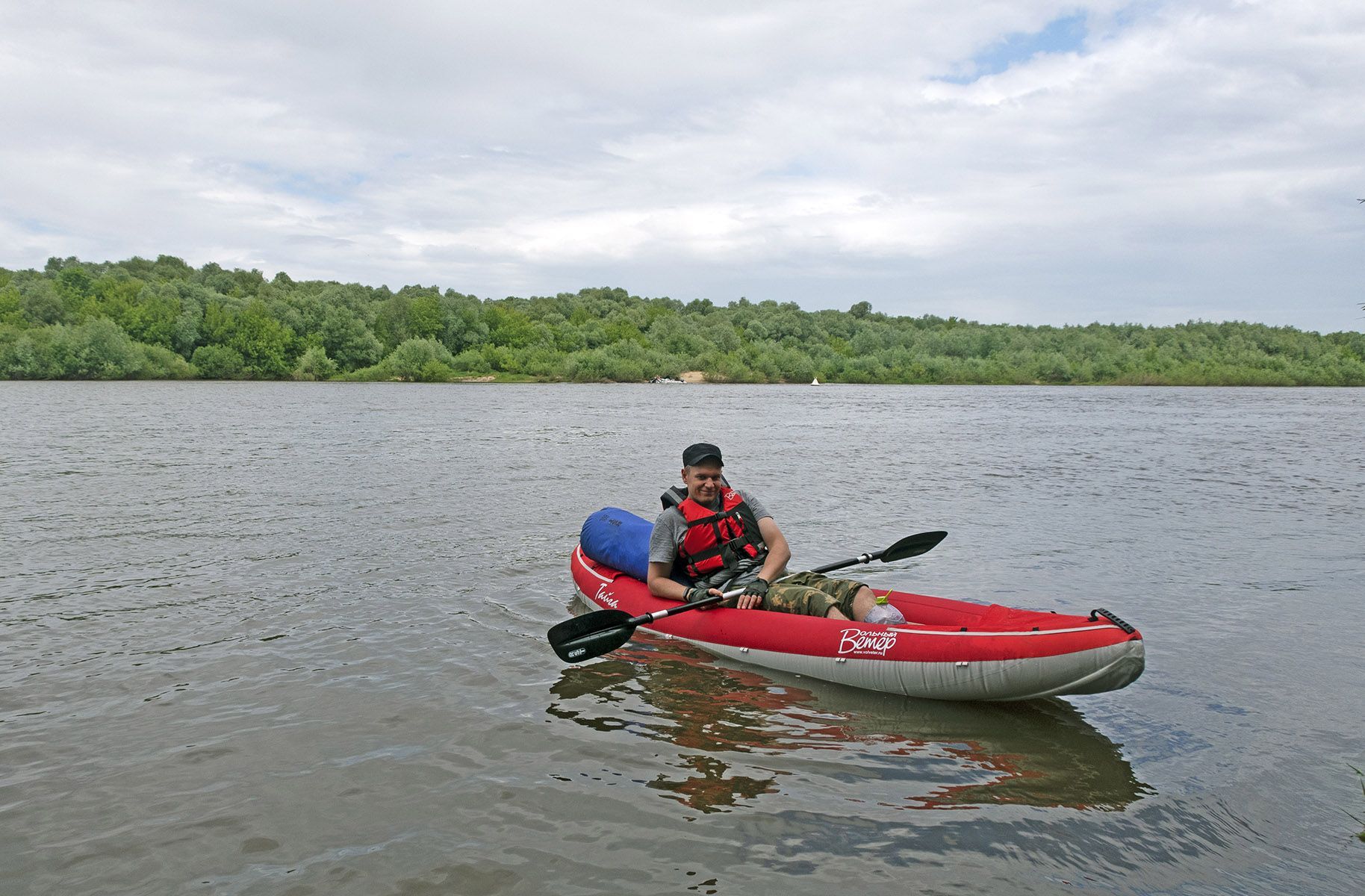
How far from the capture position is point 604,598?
315 inches

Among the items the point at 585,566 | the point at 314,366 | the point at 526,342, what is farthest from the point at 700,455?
the point at 526,342

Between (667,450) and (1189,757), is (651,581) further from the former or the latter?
(667,450)

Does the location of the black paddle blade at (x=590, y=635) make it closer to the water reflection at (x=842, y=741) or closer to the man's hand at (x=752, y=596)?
the water reflection at (x=842, y=741)

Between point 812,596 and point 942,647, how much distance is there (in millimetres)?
1115

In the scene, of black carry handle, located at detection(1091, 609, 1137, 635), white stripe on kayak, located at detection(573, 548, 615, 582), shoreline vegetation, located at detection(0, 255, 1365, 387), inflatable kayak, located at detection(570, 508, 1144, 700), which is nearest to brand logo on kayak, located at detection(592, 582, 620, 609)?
white stripe on kayak, located at detection(573, 548, 615, 582)

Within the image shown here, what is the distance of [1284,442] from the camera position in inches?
1095

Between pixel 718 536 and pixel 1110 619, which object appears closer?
Answer: pixel 1110 619

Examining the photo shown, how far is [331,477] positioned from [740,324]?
105 m

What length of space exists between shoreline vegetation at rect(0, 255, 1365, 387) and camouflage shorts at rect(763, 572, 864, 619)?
78484mm

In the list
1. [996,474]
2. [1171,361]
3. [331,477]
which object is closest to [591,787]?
[331,477]

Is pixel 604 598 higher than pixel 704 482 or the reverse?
the reverse

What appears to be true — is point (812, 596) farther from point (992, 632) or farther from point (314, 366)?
point (314, 366)

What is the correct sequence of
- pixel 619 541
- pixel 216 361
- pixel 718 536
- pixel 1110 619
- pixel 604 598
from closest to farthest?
1. pixel 1110 619
2. pixel 718 536
3. pixel 604 598
4. pixel 619 541
5. pixel 216 361

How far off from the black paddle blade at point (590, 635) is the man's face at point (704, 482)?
101 cm
